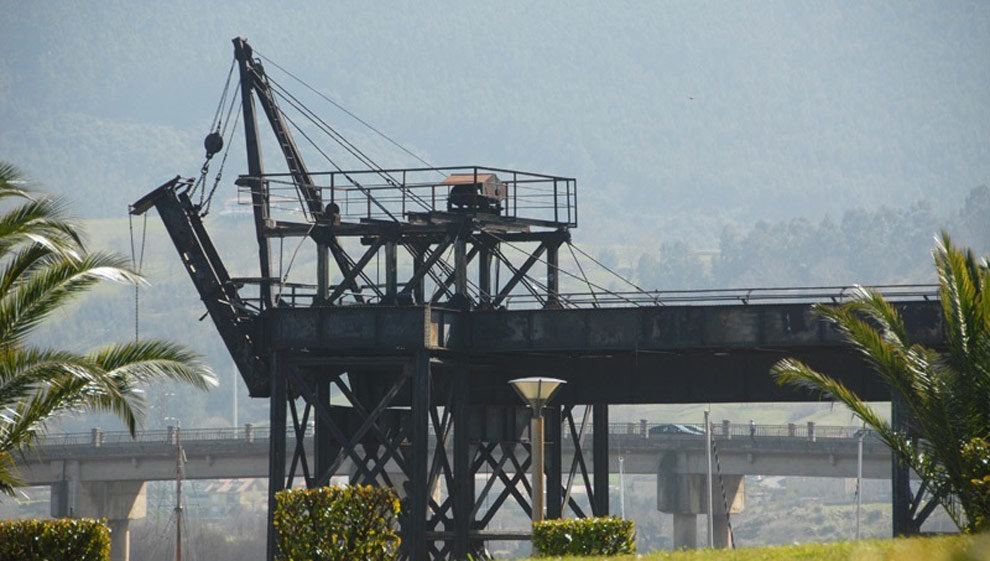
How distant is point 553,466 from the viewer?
2105 inches

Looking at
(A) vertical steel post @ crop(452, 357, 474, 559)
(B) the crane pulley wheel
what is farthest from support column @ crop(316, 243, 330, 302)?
(B) the crane pulley wheel

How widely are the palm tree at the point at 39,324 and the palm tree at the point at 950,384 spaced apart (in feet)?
42.6

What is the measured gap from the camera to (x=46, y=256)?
2977 cm

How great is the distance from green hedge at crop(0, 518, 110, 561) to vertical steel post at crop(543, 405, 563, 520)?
83.3 feet

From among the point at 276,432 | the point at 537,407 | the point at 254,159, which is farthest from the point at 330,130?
the point at 537,407

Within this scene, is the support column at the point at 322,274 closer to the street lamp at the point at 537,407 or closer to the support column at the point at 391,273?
the support column at the point at 391,273

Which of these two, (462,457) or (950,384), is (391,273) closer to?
(462,457)

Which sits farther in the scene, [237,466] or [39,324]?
[237,466]

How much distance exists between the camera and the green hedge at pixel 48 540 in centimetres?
2864

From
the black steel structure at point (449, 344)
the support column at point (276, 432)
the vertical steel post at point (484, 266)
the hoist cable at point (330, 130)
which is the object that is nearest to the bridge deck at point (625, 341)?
the black steel structure at point (449, 344)

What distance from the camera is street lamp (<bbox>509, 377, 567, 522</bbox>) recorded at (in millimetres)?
31766

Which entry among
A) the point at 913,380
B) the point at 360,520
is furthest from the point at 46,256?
the point at 913,380

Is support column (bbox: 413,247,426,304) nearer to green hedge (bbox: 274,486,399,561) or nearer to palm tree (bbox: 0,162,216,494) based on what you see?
green hedge (bbox: 274,486,399,561)

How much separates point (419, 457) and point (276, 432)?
517 centimetres
